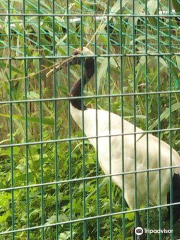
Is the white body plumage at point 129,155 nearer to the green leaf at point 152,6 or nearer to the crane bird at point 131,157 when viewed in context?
the crane bird at point 131,157

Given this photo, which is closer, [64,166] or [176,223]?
[176,223]

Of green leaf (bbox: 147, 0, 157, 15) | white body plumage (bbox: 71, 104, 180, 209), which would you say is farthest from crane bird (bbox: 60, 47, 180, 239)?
green leaf (bbox: 147, 0, 157, 15)

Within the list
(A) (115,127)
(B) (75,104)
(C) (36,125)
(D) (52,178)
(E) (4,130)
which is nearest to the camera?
(A) (115,127)

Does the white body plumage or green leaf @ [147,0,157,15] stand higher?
green leaf @ [147,0,157,15]

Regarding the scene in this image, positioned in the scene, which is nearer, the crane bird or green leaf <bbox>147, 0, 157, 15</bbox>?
green leaf <bbox>147, 0, 157, 15</bbox>

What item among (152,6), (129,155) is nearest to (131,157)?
(129,155)

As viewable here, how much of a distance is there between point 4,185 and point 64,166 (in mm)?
471

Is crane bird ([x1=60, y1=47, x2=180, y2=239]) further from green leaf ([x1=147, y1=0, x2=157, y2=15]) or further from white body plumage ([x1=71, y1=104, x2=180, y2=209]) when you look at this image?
green leaf ([x1=147, y1=0, x2=157, y2=15])

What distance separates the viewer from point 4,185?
4711 mm

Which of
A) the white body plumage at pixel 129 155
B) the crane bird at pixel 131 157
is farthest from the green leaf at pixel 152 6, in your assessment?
the white body plumage at pixel 129 155

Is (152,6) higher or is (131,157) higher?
(152,6)

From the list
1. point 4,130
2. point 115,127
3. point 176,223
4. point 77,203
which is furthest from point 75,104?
point 4,130

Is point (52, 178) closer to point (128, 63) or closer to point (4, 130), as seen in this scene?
point (128, 63)

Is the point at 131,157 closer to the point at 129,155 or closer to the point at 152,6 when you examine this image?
the point at 129,155
